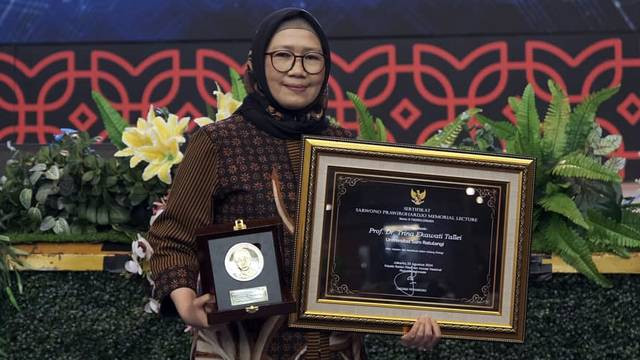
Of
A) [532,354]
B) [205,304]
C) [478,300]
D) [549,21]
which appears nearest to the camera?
[205,304]

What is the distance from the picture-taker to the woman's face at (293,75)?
2178mm

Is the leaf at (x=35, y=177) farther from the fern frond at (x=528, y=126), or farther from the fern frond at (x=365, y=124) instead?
the fern frond at (x=528, y=126)

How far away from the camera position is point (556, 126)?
2.98 m

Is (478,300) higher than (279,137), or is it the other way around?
(279,137)

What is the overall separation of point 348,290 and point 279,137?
1.31ft

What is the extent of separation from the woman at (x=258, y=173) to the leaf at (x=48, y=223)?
1.01m

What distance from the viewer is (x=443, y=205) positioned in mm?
2148

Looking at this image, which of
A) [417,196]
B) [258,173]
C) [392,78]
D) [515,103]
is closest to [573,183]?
[515,103]

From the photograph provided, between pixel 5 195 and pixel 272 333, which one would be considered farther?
pixel 5 195

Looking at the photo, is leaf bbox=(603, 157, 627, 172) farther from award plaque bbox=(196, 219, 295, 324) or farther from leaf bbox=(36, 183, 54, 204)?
leaf bbox=(36, 183, 54, 204)

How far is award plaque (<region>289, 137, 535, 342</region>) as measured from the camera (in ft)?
6.82

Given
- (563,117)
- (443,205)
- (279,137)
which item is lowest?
(443,205)

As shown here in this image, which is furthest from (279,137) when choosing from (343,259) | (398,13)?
(398,13)

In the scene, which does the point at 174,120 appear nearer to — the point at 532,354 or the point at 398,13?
the point at 532,354
